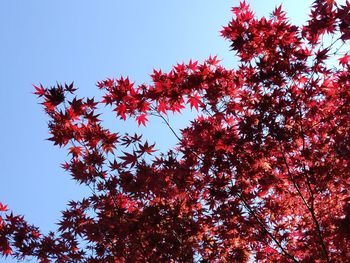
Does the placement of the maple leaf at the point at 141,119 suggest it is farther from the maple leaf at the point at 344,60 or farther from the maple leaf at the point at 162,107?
the maple leaf at the point at 344,60

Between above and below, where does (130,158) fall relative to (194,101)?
below

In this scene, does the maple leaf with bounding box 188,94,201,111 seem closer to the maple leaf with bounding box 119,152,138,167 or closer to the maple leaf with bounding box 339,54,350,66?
the maple leaf with bounding box 119,152,138,167

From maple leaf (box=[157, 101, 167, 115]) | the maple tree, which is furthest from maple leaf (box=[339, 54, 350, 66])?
maple leaf (box=[157, 101, 167, 115])

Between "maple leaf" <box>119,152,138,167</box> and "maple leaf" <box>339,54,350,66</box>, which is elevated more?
"maple leaf" <box>339,54,350,66</box>

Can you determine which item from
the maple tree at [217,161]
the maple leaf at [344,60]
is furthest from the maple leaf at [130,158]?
the maple leaf at [344,60]

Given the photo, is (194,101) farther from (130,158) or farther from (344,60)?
(344,60)

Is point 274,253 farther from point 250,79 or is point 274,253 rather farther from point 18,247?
point 18,247

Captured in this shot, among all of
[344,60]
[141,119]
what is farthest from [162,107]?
[344,60]

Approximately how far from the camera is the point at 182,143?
7.73 meters

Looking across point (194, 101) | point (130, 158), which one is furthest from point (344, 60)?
point (130, 158)

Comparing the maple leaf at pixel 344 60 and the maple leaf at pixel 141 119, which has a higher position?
the maple leaf at pixel 344 60

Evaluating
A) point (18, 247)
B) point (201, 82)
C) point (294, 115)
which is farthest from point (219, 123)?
point (18, 247)

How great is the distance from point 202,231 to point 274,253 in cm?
178

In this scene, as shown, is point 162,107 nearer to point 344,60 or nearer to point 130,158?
point 130,158
